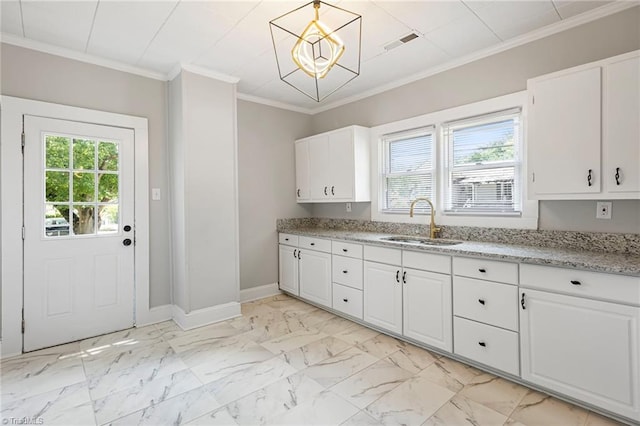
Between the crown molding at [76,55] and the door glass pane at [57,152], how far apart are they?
29.3 inches

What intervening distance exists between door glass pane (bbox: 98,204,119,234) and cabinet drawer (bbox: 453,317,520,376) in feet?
10.7

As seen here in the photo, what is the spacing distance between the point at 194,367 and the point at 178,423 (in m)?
0.66

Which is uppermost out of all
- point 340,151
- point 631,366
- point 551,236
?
point 340,151

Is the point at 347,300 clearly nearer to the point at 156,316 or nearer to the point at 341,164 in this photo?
the point at 341,164

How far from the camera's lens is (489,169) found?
9.87 feet

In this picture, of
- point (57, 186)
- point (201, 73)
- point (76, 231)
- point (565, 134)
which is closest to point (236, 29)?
point (201, 73)

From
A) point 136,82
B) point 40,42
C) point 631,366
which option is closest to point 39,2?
point 40,42

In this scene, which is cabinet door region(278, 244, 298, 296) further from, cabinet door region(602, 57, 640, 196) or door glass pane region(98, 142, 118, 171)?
cabinet door region(602, 57, 640, 196)

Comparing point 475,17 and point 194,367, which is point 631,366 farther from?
point 194,367

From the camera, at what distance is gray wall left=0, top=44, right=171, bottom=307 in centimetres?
276

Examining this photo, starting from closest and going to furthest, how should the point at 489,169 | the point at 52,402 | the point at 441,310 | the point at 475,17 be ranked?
the point at 52,402 → the point at 475,17 → the point at 441,310 → the point at 489,169

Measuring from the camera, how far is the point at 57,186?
293 centimetres

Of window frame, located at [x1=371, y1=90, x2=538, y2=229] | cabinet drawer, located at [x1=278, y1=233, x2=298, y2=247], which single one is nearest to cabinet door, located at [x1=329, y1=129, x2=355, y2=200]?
window frame, located at [x1=371, y1=90, x2=538, y2=229]

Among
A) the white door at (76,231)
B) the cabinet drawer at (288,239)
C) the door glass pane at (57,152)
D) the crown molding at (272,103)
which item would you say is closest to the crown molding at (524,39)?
the crown molding at (272,103)
